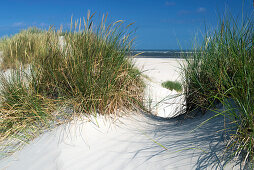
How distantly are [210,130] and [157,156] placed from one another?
1.55 feet

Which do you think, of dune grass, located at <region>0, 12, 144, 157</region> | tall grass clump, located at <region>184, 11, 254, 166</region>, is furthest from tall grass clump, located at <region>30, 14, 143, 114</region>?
tall grass clump, located at <region>184, 11, 254, 166</region>

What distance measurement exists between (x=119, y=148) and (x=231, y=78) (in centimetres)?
120

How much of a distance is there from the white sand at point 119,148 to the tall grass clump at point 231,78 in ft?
0.55

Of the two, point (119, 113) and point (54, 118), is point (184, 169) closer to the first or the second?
point (119, 113)

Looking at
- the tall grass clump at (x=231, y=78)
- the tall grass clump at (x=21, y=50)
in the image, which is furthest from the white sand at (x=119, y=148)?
the tall grass clump at (x=21, y=50)

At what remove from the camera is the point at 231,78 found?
1854 mm

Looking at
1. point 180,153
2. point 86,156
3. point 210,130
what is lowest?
point 86,156

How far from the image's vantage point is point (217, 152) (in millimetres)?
1344

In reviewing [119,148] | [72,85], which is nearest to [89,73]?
[72,85]

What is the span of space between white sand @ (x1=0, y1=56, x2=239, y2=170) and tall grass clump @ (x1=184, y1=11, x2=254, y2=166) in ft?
0.55

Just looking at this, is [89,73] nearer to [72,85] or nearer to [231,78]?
[72,85]

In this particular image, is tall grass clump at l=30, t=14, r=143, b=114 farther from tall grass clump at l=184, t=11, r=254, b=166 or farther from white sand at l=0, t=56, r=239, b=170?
tall grass clump at l=184, t=11, r=254, b=166

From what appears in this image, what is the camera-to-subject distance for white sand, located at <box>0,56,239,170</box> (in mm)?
1417

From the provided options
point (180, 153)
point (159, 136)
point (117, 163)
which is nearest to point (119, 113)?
point (159, 136)
